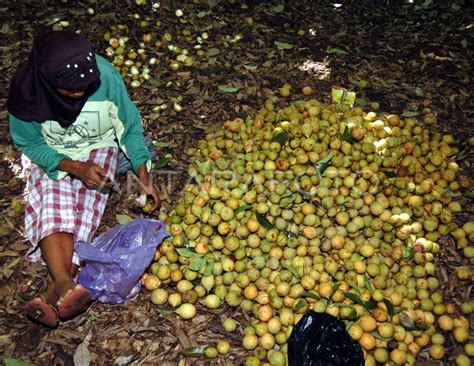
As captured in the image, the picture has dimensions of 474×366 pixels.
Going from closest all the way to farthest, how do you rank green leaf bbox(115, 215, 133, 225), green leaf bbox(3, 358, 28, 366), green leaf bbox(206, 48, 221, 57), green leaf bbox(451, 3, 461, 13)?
green leaf bbox(3, 358, 28, 366) → green leaf bbox(115, 215, 133, 225) → green leaf bbox(206, 48, 221, 57) → green leaf bbox(451, 3, 461, 13)

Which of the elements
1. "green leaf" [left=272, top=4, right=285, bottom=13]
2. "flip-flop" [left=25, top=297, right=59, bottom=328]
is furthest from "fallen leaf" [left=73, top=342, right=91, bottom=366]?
"green leaf" [left=272, top=4, right=285, bottom=13]

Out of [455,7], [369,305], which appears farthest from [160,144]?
[455,7]

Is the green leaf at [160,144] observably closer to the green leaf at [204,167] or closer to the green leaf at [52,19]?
the green leaf at [204,167]

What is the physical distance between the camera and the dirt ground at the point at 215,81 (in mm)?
2943

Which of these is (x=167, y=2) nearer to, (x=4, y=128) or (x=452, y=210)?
(x=4, y=128)

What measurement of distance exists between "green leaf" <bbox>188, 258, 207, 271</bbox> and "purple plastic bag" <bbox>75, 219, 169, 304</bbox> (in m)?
0.29

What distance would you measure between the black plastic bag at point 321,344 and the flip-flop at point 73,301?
4.46 ft

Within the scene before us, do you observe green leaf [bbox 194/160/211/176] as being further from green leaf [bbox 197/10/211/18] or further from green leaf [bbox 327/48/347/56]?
green leaf [bbox 197/10/211/18]

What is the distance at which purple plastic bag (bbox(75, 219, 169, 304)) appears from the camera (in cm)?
291

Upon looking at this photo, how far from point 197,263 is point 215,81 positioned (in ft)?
8.10

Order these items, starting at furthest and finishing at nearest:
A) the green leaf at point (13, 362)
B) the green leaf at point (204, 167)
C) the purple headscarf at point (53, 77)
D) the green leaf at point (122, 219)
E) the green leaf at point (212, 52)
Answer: the green leaf at point (212, 52), the green leaf at point (204, 167), the green leaf at point (122, 219), the green leaf at point (13, 362), the purple headscarf at point (53, 77)

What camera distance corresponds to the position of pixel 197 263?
311 centimetres

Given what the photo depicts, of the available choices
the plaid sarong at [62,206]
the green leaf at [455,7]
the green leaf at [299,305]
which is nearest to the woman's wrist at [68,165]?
the plaid sarong at [62,206]

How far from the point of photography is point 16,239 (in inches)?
135
